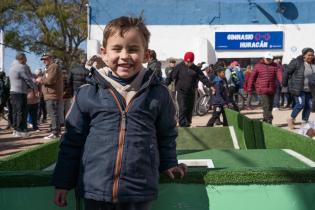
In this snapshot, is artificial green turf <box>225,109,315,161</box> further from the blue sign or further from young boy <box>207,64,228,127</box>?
the blue sign

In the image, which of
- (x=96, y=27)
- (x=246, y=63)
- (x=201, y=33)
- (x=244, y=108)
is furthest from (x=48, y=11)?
(x=244, y=108)

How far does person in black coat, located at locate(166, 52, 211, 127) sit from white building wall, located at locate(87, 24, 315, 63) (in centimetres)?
1215

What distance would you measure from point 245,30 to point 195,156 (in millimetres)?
18646

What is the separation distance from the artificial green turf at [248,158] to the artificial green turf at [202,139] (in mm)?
1533

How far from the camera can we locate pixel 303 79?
10.0 meters

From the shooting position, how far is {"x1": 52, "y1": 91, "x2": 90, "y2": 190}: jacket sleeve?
239 cm

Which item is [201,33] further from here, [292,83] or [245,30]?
[292,83]

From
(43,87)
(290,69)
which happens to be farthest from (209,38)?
(43,87)

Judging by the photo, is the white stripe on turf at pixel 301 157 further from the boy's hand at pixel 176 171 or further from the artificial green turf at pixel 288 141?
the boy's hand at pixel 176 171

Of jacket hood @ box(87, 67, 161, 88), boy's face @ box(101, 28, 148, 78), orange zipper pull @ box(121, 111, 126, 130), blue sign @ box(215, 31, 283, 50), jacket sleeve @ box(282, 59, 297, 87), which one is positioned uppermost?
blue sign @ box(215, 31, 283, 50)

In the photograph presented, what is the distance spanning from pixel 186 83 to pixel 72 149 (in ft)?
25.1

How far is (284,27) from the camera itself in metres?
22.6

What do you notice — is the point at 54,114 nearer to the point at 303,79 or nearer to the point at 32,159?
the point at 303,79

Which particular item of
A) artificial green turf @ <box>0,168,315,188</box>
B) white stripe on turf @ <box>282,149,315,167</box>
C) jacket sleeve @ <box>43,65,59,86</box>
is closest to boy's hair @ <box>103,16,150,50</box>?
artificial green turf @ <box>0,168,315,188</box>
